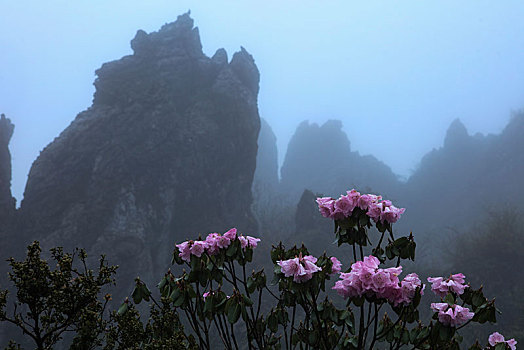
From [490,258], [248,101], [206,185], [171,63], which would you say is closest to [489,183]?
[490,258]

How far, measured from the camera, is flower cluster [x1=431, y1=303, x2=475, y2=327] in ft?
8.45

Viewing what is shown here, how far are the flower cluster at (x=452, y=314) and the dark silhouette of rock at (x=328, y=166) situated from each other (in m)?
73.1

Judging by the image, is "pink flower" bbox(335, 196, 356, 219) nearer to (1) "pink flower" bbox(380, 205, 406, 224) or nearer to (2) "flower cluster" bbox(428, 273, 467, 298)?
(1) "pink flower" bbox(380, 205, 406, 224)

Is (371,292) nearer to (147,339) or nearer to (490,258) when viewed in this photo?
(147,339)

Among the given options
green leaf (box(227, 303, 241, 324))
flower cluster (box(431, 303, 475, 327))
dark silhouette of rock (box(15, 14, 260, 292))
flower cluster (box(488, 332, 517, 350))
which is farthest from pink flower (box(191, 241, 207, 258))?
dark silhouette of rock (box(15, 14, 260, 292))

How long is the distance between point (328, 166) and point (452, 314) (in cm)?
8938

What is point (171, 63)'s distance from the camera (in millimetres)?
32531

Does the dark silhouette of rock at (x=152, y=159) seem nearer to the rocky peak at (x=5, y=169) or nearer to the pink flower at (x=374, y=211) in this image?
the rocky peak at (x=5, y=169)

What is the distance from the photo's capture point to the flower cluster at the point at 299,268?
285 centimetres

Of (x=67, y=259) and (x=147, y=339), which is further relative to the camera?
(x=147, y=339)

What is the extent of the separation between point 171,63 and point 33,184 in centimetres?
1783

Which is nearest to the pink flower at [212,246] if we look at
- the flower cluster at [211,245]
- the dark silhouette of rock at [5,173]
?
the flower cluster at [211,245]

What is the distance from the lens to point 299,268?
9.35 feet

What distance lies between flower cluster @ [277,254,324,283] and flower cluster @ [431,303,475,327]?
113cm
